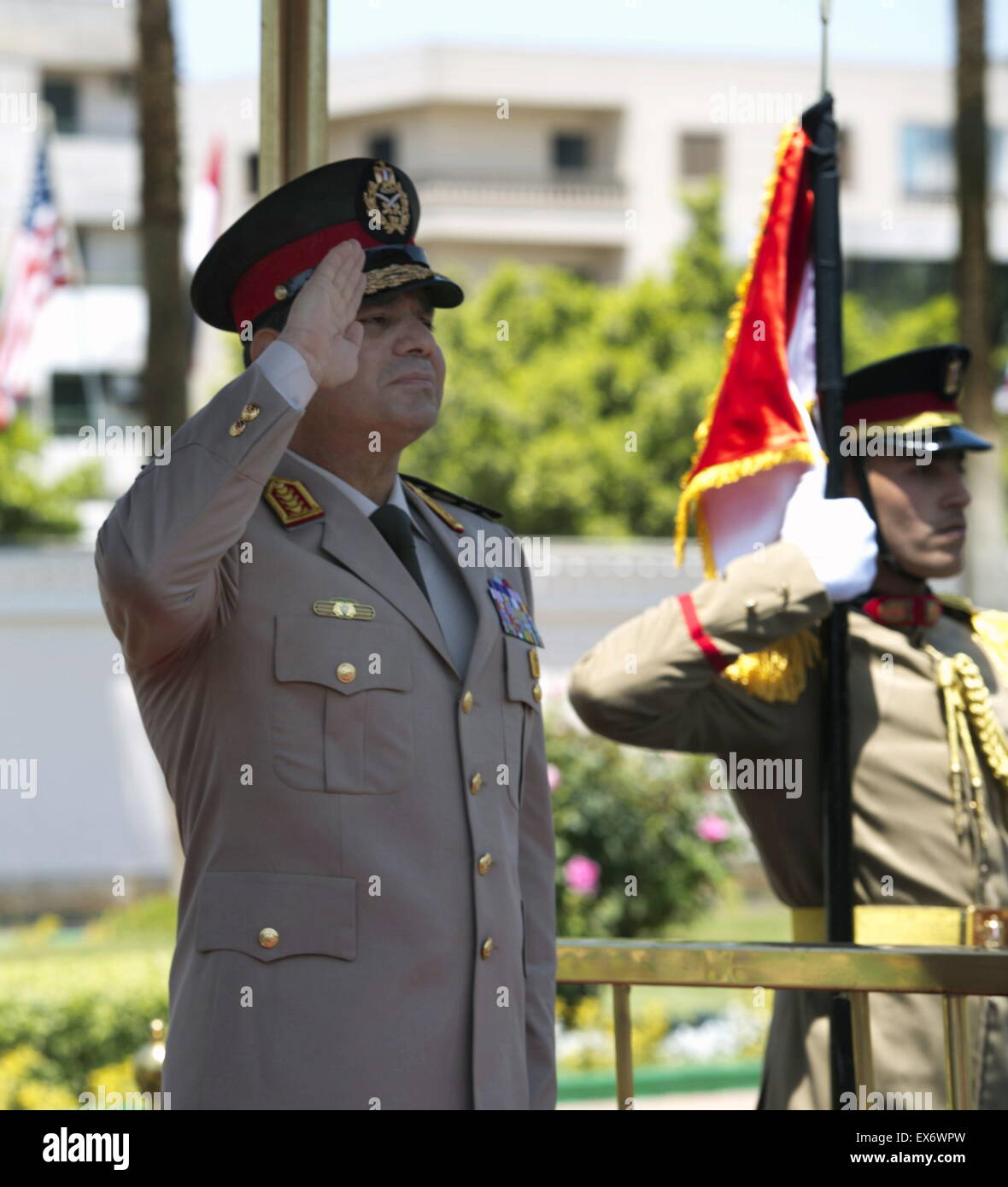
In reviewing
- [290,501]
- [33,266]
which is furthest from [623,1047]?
[33,266]

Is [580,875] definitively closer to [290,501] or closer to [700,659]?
[700,659]

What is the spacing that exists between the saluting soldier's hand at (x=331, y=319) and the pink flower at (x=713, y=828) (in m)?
6.17

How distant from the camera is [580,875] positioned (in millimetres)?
7625

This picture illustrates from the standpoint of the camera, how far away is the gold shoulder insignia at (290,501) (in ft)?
8.10

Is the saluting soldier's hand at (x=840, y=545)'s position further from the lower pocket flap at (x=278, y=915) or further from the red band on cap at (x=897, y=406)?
the lower pocket flap at (x=278, y=915)

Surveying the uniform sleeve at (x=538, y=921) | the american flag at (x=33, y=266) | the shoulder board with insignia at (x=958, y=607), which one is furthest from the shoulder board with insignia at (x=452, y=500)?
the american flag at (x=33, y=266)

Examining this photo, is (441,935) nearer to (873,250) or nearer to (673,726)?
(673,726)

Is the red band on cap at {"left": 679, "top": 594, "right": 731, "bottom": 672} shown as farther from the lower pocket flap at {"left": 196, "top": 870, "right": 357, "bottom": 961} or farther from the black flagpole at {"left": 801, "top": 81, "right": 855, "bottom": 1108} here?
the lower pocket flap at {"left": 196, "top": 870, "right": 357, "bottom": 961}

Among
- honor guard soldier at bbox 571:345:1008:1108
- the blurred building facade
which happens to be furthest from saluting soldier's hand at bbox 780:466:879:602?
the blurred building facade

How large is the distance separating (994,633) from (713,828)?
181 inches

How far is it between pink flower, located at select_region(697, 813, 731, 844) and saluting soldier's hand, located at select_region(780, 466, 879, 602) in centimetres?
508

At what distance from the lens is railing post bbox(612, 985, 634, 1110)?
2.98 m

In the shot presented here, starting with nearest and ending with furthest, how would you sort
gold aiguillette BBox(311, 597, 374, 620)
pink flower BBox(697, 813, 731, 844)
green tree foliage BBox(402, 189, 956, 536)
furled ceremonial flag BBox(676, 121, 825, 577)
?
gold aiguillette BBox(311, 597, 374, 620)
furled ceremonial flag BBox(676, 121, 825, 577)
pink flower BBox(697, 813, 731, 844)
green tree foliage BBox(402, 189, 956, 536)

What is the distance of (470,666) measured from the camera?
2.50m
